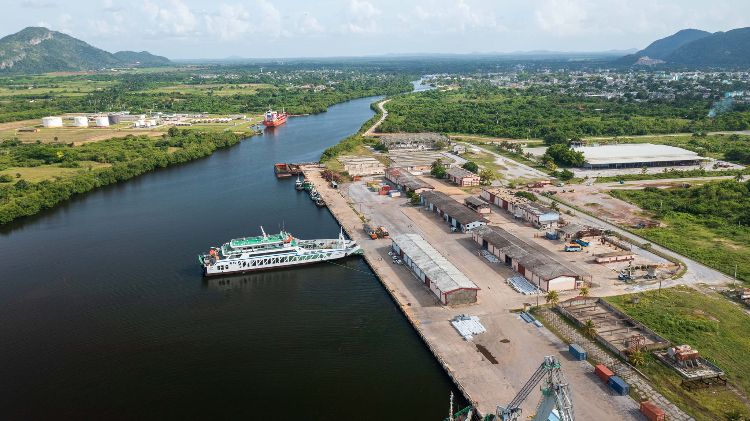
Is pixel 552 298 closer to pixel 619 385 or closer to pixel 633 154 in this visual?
pixel 619 385

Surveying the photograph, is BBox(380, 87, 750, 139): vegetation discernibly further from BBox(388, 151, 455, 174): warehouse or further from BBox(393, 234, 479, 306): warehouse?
BBox(393, 234, 479, 306): warehouse

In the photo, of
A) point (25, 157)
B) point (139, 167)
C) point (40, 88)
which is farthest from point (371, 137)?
point (40, 88)

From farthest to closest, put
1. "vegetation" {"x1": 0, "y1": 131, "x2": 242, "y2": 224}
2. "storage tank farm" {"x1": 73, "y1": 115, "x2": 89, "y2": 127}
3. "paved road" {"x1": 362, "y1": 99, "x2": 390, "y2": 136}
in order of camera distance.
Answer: "storage tank farm" {"x1": 73, "y1": 115, "x2": 89, "y2": 127}
"paved road" {"x1": 362, "y1": 99, "x2": 390, "y2": 136}
"vegetation" {"x1": 0, "y1": 131, "x2": 242, "y2": 224}

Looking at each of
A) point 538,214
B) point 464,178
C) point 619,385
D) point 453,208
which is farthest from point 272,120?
point 619,385

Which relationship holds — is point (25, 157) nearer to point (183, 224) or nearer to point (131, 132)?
point (131, 132)

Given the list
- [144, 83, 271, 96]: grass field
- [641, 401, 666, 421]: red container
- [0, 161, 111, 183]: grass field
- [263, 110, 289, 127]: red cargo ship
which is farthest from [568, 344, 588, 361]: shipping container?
[144, 83, 271, 96]: grass field
